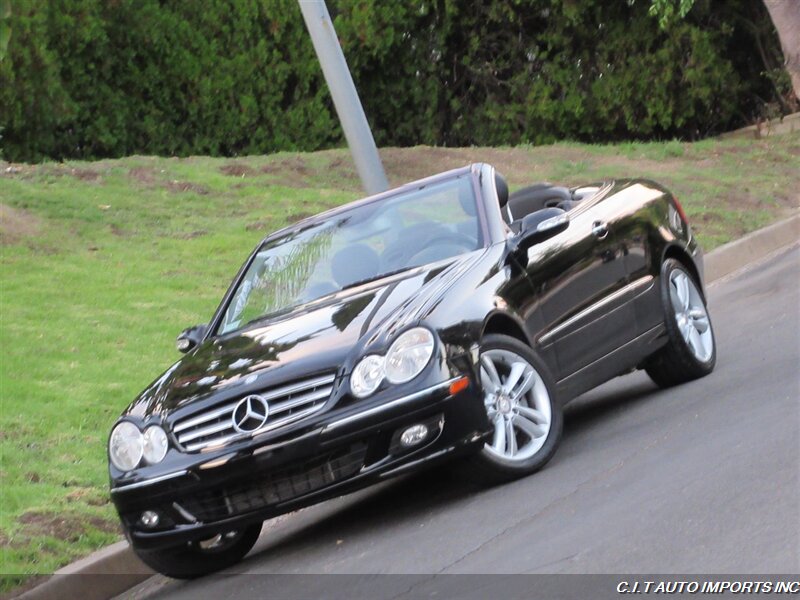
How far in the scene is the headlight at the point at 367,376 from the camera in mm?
6598

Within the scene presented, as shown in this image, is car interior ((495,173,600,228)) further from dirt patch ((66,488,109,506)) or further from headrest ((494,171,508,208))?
dirt patch ((66,488,109,506))

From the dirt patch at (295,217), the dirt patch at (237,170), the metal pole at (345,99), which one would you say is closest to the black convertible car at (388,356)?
the metal pole at (345,99)

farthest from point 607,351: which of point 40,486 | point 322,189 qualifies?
point 322,189

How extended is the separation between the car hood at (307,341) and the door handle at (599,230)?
1010 mm

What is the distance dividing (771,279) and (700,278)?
12.1 feet

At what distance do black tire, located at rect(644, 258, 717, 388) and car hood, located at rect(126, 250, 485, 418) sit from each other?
1.71 m

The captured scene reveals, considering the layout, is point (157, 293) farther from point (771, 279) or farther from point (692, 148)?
point (692, 148)

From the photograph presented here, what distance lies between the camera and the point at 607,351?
820 cm

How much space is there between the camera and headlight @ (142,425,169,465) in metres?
6.82

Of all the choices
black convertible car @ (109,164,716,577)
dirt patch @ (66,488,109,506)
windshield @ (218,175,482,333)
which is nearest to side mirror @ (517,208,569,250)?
black convertible car @ (109,164,716,577)

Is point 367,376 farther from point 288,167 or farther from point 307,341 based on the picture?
point 288,167

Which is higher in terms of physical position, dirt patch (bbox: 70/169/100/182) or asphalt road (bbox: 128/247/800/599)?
dirt patch (bbox: 70/169/100/182)

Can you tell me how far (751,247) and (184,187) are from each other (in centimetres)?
649

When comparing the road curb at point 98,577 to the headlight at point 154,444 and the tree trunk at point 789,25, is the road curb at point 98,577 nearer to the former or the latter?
the headlight at point 154,444
